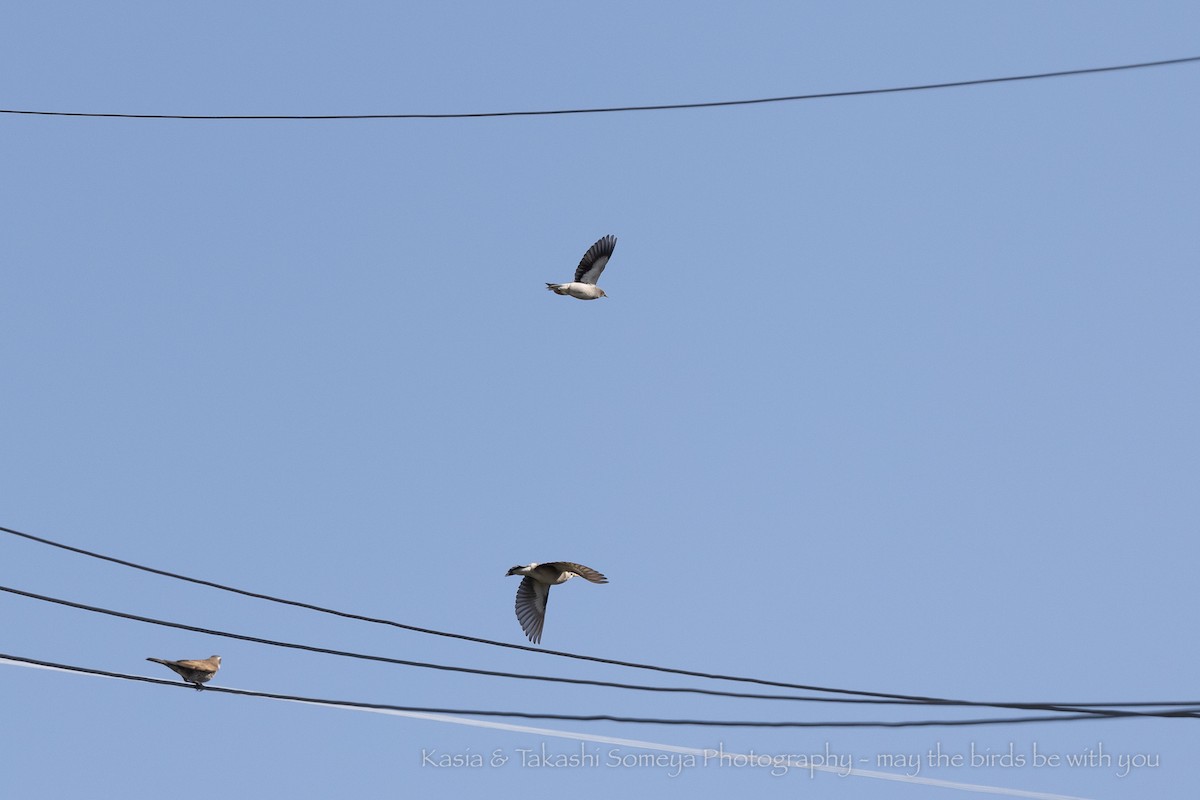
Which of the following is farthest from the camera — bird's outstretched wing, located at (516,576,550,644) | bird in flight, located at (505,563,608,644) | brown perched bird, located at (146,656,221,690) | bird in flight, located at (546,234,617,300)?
bird in flight, located at (546,234,617,300)

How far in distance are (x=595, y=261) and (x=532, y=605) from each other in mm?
5059

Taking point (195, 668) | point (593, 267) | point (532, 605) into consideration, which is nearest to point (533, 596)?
point (532, 605)

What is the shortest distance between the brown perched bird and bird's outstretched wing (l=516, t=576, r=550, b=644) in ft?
8.52

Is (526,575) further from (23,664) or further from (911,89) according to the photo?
(23,664)

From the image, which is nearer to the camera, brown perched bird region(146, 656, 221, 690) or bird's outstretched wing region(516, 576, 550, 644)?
brown perched bird region(146, 656, 221, 690)

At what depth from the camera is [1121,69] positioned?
1114 cm

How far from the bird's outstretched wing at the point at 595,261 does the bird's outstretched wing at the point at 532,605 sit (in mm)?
4742

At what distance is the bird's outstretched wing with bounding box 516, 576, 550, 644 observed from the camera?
608 inches

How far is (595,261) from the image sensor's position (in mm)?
19453

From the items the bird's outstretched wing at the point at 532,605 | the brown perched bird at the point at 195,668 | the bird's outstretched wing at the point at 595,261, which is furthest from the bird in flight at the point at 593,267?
the brown perched bird at the point at 195,668

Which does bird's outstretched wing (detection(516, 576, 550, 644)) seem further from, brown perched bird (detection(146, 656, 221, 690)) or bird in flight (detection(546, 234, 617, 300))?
bird in flight (detection(546, 234, 617, 300))

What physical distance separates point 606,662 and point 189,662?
5.24 metres

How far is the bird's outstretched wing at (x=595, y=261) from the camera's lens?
765 inches

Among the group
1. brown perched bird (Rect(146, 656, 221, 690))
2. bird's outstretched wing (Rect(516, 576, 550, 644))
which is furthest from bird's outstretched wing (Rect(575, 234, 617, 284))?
brown perched bird (Rect(146, 656, 221, 690))
